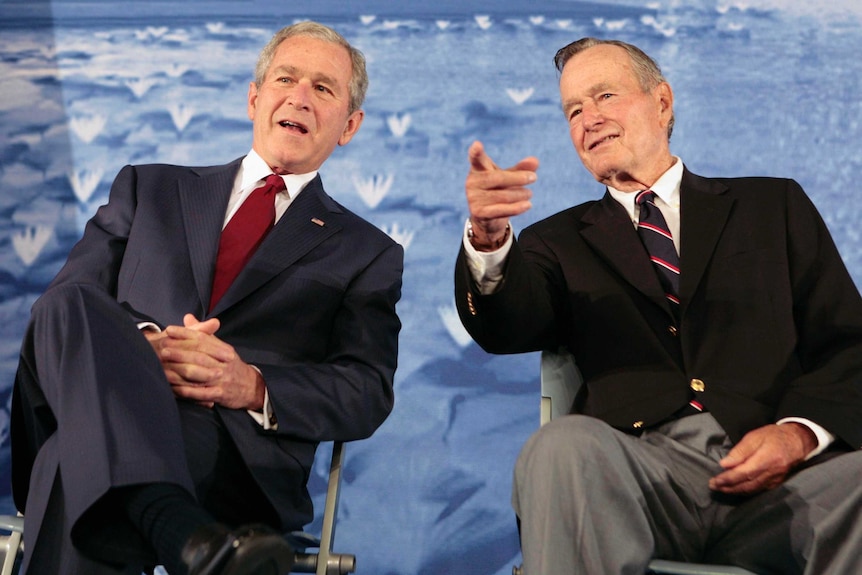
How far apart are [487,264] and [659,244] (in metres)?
0.51

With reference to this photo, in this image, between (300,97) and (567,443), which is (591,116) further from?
(567,443)

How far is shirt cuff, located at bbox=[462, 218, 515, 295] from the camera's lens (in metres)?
2.01

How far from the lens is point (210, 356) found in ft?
6.64

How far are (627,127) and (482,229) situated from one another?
763 millimetres

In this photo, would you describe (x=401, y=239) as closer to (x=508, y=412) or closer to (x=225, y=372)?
(x=508, y=412)

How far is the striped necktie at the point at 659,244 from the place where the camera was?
226 cm

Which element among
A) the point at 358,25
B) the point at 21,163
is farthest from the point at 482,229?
the point at 21,163

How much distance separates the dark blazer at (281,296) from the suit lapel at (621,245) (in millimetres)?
489

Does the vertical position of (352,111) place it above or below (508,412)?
above

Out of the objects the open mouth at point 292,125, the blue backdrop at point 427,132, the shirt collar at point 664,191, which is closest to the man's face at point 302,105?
the open mouth at point 292,125

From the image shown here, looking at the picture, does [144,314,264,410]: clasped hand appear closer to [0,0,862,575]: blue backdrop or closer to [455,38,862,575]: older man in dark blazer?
[455,38,862,575]: older man in dark blazer

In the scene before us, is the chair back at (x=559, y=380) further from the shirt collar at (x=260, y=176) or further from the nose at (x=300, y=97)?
the nose at (x=300, y=97)

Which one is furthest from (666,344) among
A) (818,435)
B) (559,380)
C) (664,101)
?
(664,101)

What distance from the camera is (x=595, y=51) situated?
2.66 metres
